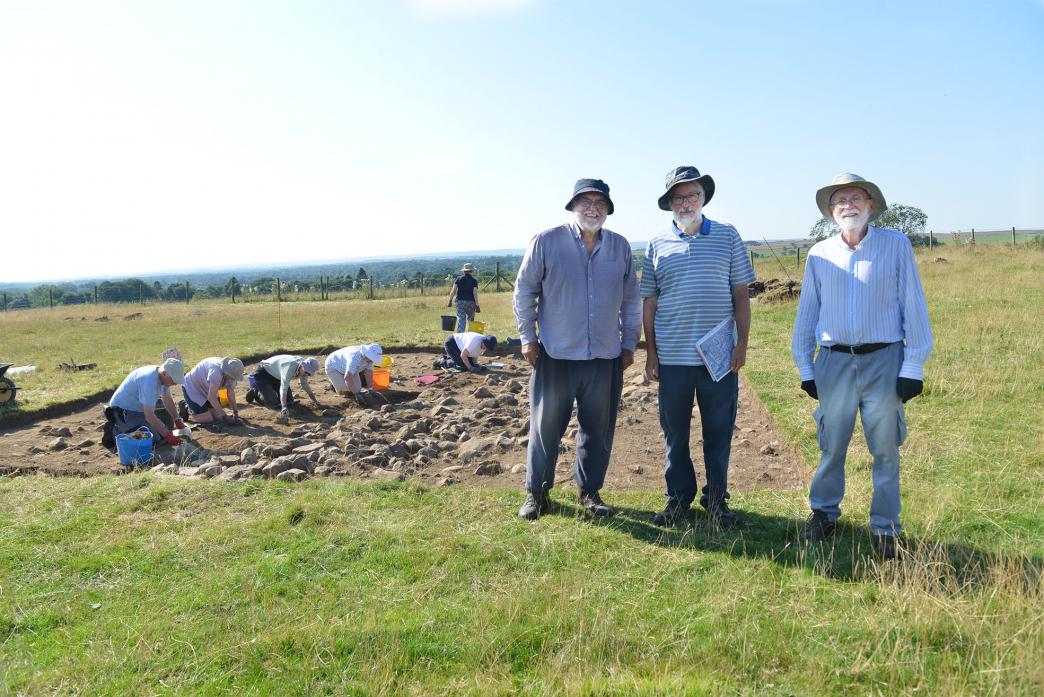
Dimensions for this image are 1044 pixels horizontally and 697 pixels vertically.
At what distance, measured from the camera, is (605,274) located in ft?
15.5

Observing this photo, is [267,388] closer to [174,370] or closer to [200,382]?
[200,382]

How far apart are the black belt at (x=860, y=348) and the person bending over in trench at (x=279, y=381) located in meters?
6.85

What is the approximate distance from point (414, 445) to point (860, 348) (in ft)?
15.4

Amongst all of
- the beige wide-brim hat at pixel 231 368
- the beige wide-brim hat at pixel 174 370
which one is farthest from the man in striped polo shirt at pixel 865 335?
the beige wide-brim hat at pixel 231 368

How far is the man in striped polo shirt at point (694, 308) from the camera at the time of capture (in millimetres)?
4438

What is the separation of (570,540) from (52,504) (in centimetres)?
403

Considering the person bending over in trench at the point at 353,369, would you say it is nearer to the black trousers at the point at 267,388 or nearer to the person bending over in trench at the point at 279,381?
the person bending over in trench at the point at 279,381

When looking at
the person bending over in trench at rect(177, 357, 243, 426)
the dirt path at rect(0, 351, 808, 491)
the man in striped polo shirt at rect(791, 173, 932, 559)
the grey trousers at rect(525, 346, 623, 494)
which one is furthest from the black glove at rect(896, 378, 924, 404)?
the person bending over in trench at rect(177, 357, 243, 426)

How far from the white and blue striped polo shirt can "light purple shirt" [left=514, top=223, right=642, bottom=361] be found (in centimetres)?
35

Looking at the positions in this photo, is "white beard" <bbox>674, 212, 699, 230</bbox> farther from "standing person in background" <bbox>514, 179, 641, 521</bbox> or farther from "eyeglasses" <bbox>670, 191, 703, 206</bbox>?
"standing person in background" <bbox>514, 179, 641, 521</bbox>

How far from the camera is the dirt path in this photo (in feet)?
21.3

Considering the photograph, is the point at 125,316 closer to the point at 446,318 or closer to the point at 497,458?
the point at 446,318

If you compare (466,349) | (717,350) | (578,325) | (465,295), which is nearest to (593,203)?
(578,325)

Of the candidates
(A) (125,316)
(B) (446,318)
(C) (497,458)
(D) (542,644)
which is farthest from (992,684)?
(A) (125,316)
